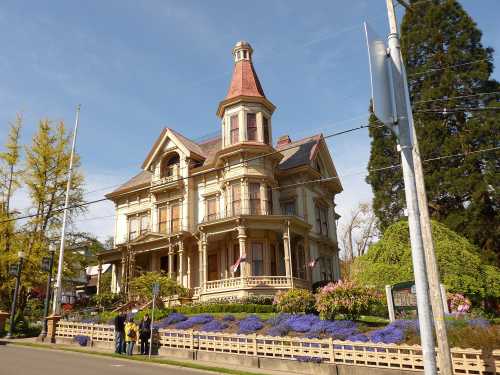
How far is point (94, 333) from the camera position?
2127cm

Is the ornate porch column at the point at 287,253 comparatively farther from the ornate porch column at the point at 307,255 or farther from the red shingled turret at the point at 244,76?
the red shingled turret at the point at 244,76

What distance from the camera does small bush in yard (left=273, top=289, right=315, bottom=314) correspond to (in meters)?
20.0

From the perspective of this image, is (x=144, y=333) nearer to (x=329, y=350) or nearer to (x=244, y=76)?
(x=329, y=350)

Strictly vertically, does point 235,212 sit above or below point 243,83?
below

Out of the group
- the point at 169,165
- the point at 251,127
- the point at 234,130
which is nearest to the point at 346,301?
the point at 251,127

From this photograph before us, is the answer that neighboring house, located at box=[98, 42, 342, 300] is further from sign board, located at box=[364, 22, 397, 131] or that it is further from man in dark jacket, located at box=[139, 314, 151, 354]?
sign board, located at box=[364, 22, 397, 131]

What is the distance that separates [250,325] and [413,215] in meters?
15.5

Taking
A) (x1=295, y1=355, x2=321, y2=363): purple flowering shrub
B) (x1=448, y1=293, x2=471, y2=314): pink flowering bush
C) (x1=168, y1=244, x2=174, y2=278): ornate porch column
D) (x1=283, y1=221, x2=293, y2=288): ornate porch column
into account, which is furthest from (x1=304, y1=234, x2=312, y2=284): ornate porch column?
(x1=295, y1=355, x2=321, y2=363): purple flowering shrub

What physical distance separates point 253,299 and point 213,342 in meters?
9.03

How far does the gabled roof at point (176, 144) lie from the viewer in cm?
3497

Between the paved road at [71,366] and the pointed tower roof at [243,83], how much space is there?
20992 mm

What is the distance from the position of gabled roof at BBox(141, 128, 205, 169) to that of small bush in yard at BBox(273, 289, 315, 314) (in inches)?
682

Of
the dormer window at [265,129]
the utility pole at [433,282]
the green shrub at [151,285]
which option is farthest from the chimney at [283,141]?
the utility pole at [433,282]

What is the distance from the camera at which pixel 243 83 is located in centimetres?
3397
